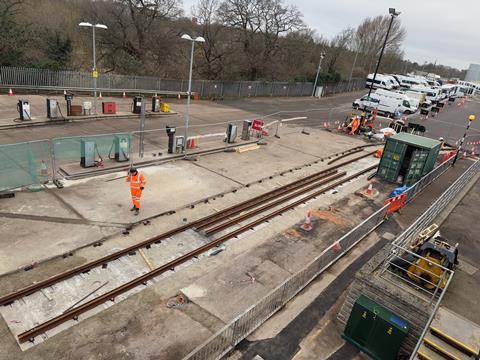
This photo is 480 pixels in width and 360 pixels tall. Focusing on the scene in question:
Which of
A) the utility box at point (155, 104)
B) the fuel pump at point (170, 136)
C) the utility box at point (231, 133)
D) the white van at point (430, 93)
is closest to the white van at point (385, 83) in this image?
the white van at point (430, 93)

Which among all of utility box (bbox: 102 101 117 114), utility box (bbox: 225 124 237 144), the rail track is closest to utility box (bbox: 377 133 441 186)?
the rail track

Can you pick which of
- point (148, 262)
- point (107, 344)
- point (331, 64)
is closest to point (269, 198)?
point (148, 262)

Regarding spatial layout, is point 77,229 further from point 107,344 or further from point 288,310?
point 288,310

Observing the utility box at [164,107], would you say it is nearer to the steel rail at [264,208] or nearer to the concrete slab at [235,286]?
the steel rail at [264,208]

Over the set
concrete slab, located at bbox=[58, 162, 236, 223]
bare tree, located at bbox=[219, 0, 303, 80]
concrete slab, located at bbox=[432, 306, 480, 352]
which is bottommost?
concrete slab, located at bbox=[58, 162, 236, 223]

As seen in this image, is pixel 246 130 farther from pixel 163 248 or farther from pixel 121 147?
pixel 163 248

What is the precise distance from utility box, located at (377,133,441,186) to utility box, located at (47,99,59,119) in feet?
62.0

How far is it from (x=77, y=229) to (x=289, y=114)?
2740 centimetres

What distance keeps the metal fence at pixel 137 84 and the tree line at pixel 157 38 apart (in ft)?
4.07

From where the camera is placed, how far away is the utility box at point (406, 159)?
60.3 ft

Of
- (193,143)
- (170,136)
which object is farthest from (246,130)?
(170,136)

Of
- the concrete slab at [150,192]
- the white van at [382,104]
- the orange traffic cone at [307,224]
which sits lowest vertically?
the concrete slab at [150,192]

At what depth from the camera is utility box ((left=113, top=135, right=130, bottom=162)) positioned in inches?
643

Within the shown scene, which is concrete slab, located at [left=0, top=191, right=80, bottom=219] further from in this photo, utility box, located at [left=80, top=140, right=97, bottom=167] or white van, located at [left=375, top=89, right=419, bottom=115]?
white van, located at [left=375, top=89, right=419, bottom=115]
